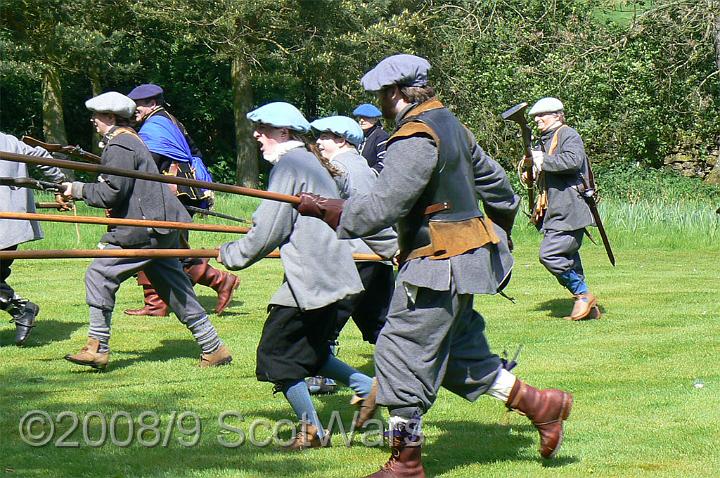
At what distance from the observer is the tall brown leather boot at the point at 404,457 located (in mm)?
4621

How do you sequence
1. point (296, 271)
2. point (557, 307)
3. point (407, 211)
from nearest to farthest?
point (407, 211)
point (296, 271)
point (557, 307)

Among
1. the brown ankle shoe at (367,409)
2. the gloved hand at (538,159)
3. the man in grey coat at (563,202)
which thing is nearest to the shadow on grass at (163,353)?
the brown ankle shoe at (367,409)

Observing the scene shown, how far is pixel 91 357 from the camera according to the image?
739 centimetres

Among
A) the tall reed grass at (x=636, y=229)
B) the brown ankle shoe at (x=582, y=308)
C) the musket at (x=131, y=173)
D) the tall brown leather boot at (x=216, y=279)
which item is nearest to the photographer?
the musket at (x=131, y=173)

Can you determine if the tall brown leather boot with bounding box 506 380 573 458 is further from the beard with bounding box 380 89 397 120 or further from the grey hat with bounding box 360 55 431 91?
the grey hat with bounding box 360 55 431 91

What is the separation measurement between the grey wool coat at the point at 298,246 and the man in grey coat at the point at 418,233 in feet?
2.28

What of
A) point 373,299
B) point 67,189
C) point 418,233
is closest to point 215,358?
point 373,299

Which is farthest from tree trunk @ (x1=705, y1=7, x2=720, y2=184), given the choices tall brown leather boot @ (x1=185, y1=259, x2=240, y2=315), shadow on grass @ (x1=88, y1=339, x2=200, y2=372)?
shadow on grass @ (x1=88, y1=339, x2=200, y2=372)

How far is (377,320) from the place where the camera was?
674cm

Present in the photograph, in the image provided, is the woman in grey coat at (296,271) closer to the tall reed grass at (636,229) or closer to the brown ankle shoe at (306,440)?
the brown ankle shoe at (306,440)

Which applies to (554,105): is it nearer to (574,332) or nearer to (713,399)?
(574,332)

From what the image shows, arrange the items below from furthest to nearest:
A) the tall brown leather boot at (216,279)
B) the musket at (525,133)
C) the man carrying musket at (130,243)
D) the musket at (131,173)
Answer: the tall brown leather boot at (216,279) < the musket at (525,133) < the man carrying musket at (130,243) < the musket at (131,173)

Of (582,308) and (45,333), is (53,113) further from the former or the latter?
(582,308)

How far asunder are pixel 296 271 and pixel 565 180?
481 cm
